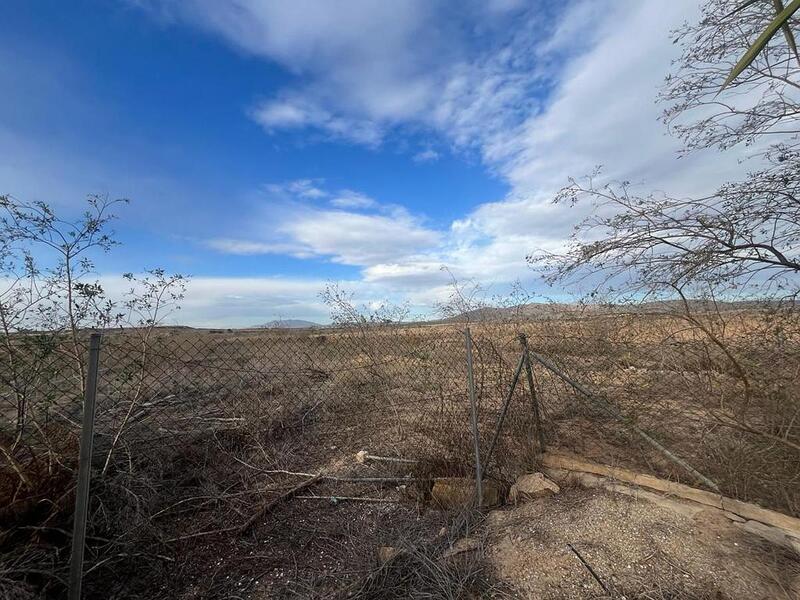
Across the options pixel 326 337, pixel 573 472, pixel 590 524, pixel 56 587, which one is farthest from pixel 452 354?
pixel 56 587

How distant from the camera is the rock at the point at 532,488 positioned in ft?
11.6

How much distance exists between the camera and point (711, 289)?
12.3 ft

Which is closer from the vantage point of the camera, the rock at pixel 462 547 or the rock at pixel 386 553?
the rock at pixel 386 553

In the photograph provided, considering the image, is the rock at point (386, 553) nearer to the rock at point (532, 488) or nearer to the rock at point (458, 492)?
the rock at point (458, 492)

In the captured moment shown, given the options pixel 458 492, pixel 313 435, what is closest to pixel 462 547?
pixel 458 492

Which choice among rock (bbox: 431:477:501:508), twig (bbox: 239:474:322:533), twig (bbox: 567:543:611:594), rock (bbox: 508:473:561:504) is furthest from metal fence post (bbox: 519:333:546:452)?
twig (bbox: 239:474:322:533)

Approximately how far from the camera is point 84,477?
206cm

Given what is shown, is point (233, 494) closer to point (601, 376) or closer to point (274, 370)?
point (274, 370)

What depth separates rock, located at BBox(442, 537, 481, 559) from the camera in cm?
283

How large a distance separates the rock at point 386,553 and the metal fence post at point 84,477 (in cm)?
171

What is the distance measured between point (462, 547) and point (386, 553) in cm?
56

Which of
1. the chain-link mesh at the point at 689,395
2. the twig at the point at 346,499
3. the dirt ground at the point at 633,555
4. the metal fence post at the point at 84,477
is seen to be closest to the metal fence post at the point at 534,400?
the chain-link mesh at the point at 689,395

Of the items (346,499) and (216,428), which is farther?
(216,428)

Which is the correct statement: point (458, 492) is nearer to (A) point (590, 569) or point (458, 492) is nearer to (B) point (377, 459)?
(B) point (377, 459)
